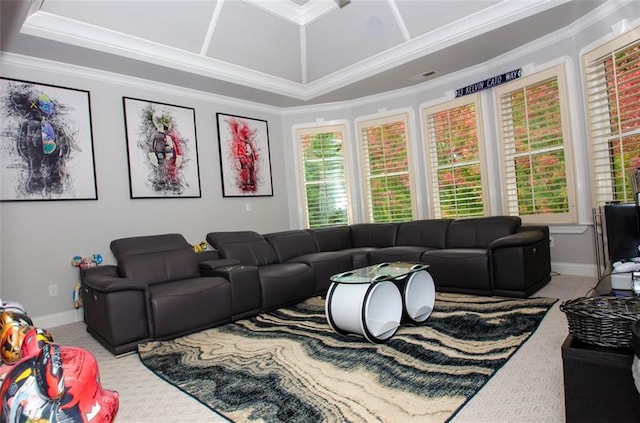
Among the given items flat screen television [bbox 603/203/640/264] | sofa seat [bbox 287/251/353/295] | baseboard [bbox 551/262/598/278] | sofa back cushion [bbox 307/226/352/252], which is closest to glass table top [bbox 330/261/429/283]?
sofa seat [bbox 287/251/353/295]

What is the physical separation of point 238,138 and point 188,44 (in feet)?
4.99

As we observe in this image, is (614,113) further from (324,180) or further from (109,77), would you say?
(109,77)

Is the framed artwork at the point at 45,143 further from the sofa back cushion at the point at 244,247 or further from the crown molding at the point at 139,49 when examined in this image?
the sofa back cushion at the point at 244,247

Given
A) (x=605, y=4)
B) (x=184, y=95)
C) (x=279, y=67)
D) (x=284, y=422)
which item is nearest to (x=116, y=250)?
(x=184, y=95)

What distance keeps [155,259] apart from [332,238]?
2458mm

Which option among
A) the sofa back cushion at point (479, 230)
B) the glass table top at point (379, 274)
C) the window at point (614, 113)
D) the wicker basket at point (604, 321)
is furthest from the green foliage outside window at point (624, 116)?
the wicker basket at point (604, 321)

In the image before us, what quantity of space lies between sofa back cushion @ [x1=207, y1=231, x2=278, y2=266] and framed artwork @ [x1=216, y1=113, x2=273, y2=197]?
37.4 inches

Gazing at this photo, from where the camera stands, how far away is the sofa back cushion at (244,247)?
422 centimetres

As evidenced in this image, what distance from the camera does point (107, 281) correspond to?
2.95 m

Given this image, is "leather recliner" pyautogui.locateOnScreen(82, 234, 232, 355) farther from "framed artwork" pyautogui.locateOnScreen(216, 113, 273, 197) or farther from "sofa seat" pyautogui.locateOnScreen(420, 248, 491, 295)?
"sofa seat" pyautogui.locateOnScreen(420, 248, 491, 295)

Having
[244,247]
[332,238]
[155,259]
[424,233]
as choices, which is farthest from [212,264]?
[424,233]

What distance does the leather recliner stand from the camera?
286 centimetres

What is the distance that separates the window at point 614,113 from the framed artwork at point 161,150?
15.0ft

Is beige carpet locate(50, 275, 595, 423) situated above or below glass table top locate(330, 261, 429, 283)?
below
